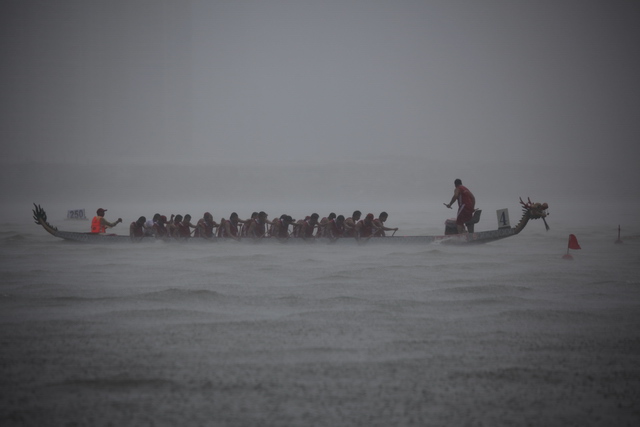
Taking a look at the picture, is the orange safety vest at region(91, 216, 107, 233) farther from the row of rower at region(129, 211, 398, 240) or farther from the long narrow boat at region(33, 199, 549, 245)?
the row of rower at region(129, 211, 398, 240)

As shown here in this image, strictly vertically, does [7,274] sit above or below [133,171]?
below

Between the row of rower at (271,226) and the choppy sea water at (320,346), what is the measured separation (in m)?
4.89

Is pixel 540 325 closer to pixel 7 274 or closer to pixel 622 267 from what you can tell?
pixel 622 267

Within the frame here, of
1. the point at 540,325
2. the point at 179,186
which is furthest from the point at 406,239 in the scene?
the point at 179,186

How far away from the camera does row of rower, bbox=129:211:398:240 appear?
1955 cm

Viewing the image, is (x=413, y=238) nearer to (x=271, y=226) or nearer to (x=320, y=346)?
(x=271, y=226)

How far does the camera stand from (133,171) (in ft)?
351

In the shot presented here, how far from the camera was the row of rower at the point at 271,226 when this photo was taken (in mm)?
19547

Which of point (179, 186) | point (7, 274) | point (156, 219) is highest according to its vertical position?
point (179, 186)

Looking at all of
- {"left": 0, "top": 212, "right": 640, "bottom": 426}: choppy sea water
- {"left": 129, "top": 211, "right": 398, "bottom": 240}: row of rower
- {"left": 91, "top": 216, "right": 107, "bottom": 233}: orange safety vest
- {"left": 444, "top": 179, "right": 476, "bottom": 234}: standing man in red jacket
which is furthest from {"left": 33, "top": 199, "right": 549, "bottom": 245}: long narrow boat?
{"left": 0, "top": 212, "right": 640, "bottom": 426}: choppy sea water

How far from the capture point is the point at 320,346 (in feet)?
24.7

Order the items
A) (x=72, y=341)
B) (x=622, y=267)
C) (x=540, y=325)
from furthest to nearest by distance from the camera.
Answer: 1. (x=622, y=267)
2. (x=540, y=325)
3. (x=72, y=341)

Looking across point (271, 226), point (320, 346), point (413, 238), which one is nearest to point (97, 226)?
point (271, 226)

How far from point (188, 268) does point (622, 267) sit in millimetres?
10995
